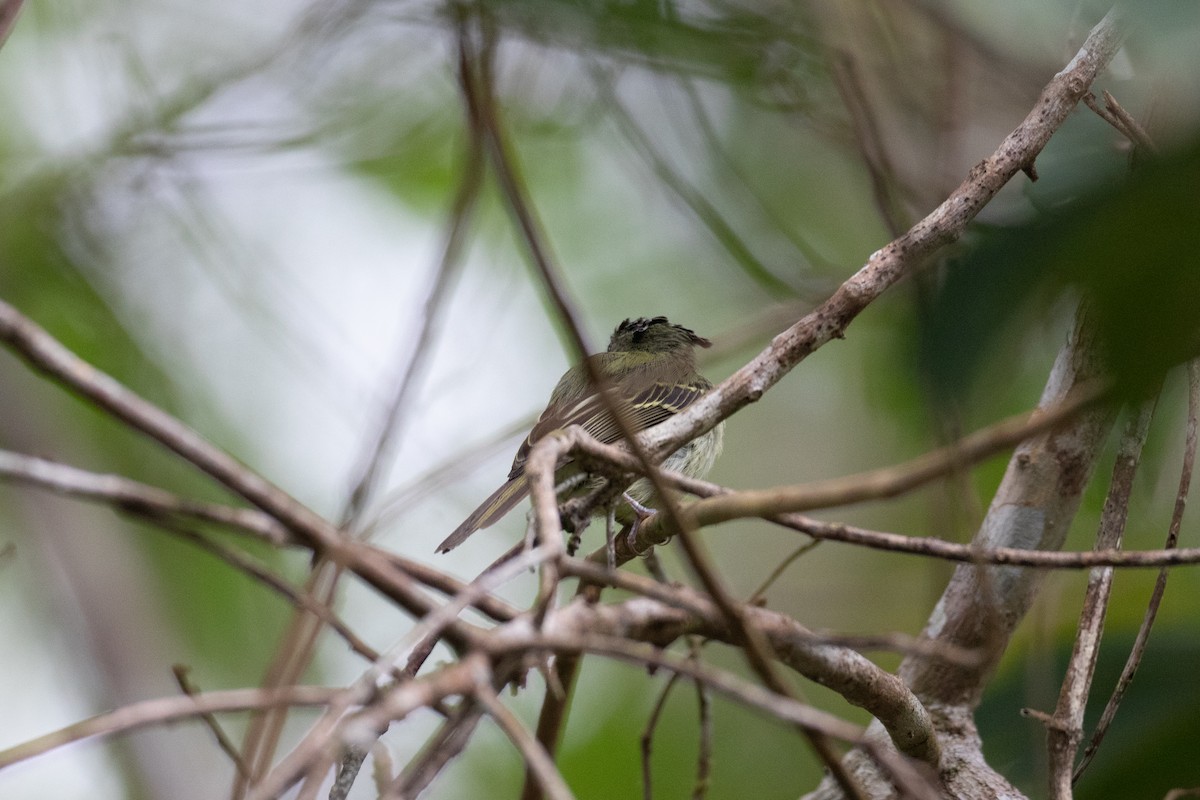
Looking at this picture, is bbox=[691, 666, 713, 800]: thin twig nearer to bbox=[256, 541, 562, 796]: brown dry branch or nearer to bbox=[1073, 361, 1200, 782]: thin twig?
bbox=[1073, 361, 1200, 782]: thin twig

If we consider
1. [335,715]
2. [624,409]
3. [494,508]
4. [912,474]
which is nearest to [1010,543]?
[494,508]

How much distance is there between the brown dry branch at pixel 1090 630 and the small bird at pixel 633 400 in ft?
4.79

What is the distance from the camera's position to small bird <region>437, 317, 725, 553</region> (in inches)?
149

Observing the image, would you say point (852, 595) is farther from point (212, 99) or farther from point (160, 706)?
point (160, 706)

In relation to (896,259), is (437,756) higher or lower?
lower

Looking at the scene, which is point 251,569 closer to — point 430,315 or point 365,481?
point 365,481

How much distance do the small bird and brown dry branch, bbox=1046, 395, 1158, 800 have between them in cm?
146

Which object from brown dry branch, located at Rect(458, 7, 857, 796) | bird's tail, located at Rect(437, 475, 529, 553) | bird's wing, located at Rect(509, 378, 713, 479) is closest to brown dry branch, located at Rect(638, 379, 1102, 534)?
brown dry branch, located at Rect(458, 7, 857, 796)

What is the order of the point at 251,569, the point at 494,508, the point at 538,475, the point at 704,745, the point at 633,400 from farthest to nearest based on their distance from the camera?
the point at 633,400 < the point at 494,508 < the point at 704,745 < the point at 538,475 < the point at 251,569

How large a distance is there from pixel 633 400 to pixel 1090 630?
8.71 ft

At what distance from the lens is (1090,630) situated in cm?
244

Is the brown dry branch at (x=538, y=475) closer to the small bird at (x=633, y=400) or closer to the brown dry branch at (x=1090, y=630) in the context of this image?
the brown dry branch at (x=1090, y=630)

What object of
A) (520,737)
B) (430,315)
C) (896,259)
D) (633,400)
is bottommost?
(520,737)

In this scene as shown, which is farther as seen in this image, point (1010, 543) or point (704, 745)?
point (1010, 543)
